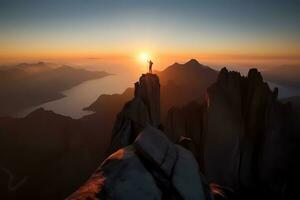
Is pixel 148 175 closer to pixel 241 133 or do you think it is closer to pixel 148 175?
pixel 148 175

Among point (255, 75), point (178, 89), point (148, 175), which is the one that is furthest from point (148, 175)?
point (178, 89)

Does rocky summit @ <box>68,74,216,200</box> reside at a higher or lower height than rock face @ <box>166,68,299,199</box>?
higher

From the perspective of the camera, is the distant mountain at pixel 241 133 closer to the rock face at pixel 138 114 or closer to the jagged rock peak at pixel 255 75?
the jagged rock peak at pixel 255 75

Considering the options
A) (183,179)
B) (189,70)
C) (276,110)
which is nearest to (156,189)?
(183,179)

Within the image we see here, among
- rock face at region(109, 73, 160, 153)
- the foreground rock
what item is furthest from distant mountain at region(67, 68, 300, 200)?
the foreground rock

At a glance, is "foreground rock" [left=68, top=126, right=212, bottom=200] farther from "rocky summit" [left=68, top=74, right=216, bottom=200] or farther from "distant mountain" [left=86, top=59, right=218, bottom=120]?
"distant mountain" [left=86, top=59, right=218, bottom=120]

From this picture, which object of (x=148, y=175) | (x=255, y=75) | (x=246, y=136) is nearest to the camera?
(x=148, y=175)

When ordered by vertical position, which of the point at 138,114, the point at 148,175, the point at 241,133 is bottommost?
the point at 241,133
